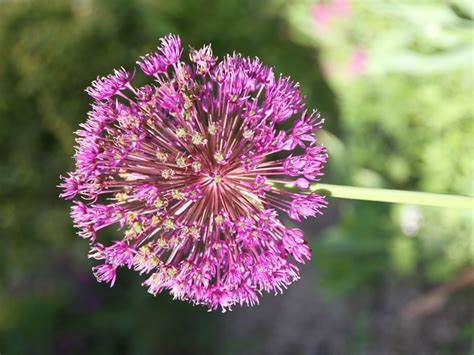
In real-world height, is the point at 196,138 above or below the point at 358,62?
below

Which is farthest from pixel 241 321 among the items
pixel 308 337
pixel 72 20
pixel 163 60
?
pixel 163 60

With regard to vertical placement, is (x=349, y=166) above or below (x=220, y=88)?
above

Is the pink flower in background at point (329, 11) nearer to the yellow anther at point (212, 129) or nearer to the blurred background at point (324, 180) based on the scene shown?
the blurred background at point (324, 180)

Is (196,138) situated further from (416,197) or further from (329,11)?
(329,11)

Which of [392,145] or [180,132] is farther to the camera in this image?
[392,145]

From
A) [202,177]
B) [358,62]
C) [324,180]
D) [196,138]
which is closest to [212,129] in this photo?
[196,138]

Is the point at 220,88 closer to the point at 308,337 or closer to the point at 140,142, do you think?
the point at 140,142

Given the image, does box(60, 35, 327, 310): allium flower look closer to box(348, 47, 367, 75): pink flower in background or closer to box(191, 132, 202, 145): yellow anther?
box(191, 132, 202, 145): yellow anther
